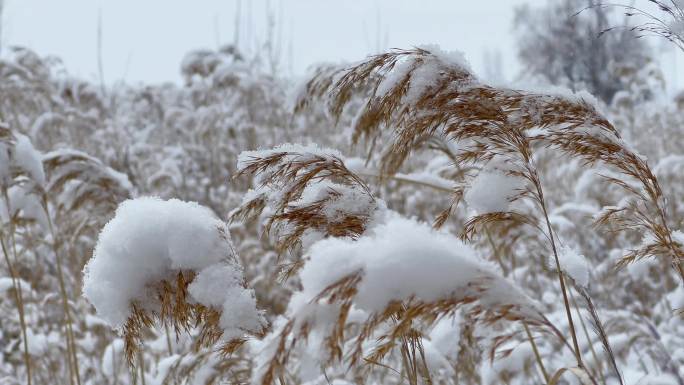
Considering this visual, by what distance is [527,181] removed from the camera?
173 centimetres

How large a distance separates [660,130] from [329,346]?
12932 millimetres

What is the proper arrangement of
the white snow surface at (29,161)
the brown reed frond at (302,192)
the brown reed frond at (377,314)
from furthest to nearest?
the white snow surface at (29,161), the brown reed frond at (302,192), the brown reed frond at (377,314)

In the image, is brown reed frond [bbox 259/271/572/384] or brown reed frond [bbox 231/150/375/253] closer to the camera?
brown reed frond [bbox 259/271/572/384]

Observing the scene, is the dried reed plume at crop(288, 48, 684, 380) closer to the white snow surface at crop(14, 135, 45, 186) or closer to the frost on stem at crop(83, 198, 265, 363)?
the frost on stem at crop(83, 198, 265, 363)

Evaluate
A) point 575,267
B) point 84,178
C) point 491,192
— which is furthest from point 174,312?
point 84,178

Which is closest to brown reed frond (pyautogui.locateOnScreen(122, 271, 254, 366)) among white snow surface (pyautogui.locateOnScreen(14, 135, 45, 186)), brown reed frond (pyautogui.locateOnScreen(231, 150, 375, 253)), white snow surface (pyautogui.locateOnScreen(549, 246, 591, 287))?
brown reed frond (pyautogui.locateOnScreen(231, 150, 375, 253))

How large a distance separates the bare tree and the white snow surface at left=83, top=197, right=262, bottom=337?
116ft

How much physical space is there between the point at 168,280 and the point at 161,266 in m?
0.03

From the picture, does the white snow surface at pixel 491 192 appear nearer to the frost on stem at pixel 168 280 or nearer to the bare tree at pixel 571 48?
the frost on stem at pixel 168 280

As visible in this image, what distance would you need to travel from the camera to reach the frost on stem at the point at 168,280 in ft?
4.47

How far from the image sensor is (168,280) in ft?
4.56

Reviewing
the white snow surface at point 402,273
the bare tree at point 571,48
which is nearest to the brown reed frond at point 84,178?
the white snow surface at point 402,273

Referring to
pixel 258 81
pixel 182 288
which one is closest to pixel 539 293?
pixel 182 288

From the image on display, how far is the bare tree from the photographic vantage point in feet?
121
